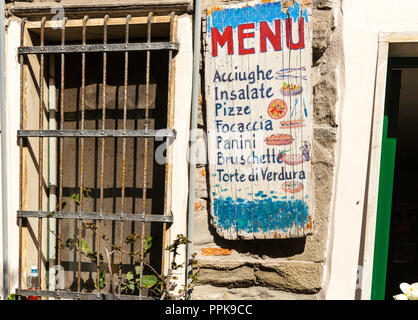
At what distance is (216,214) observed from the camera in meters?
2.71

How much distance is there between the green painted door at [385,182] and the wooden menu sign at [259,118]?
53 centimetres

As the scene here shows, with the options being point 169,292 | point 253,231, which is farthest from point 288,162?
point 169,292

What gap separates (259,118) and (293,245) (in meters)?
0.72

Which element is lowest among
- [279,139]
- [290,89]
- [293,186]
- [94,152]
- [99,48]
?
[293,186]

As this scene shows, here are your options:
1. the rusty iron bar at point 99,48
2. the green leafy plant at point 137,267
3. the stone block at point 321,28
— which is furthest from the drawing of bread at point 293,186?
the rusty iron bar at point 99,48

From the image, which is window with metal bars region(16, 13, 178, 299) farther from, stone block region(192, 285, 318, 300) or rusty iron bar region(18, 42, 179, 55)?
stone block region(192, 285, 318, 300)

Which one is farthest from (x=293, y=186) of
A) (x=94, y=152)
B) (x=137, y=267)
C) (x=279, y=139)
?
(x=94, y=152)

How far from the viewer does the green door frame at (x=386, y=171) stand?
111 inches

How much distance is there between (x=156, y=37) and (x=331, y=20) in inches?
41.5

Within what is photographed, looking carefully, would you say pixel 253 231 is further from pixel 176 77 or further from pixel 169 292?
pixel 176 77

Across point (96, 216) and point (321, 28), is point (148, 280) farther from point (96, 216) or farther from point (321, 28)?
point (321, 28)

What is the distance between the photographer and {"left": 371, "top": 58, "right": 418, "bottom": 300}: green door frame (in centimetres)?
283

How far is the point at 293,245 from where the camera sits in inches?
106

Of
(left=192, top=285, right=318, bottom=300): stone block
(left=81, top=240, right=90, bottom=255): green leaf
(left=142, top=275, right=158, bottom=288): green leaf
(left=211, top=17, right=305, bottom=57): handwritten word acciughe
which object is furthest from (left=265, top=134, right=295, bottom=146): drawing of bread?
(left=81, top=240, right=90, bottom=255): green leaf
